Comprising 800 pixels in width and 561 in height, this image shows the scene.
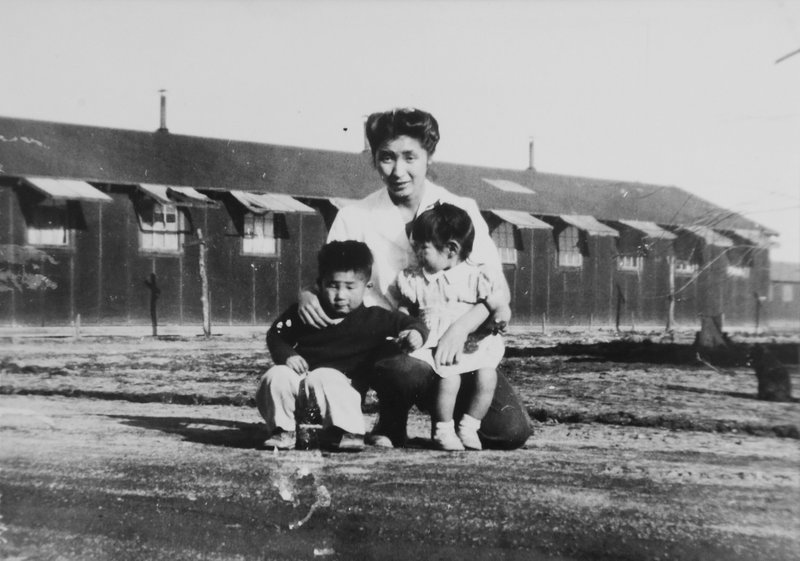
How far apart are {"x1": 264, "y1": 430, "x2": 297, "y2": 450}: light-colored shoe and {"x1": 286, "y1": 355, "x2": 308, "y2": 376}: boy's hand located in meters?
0.19

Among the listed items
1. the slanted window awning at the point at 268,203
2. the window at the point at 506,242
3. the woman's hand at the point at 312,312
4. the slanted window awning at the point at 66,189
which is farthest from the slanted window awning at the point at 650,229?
the slanted window awning at the point at 66,189

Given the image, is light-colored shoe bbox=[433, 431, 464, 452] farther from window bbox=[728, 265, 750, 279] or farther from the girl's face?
window bbox=[728, 265, 750, 279]

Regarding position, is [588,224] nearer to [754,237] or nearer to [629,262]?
[629,262]

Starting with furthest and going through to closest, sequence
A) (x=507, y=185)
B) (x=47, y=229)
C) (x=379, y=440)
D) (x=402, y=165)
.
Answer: (x=47, y=229)
(x=507, y=185)
(x=379, y=440)
(x=402, y=165)

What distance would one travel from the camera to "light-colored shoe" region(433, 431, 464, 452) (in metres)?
2.28

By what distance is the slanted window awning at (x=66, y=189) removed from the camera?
2688 millimetres

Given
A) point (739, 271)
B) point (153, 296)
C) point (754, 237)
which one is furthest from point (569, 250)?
point (153, 296)

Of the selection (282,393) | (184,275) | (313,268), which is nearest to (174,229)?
(184,275)

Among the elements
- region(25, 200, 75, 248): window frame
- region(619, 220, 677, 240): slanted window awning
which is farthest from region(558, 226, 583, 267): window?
region(25, 200, 75, 248): window frame

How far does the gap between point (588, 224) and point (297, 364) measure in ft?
3.49

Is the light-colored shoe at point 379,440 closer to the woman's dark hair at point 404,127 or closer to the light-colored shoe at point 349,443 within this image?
the light-colored shoe at point 349,443

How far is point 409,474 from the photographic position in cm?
207

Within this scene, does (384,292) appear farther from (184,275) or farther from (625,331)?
(184,275)

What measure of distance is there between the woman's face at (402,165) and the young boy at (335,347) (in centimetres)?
23
